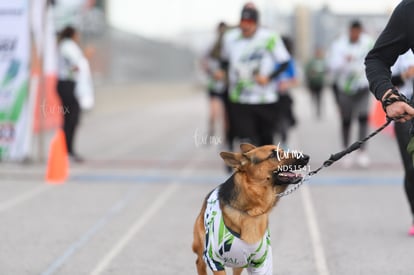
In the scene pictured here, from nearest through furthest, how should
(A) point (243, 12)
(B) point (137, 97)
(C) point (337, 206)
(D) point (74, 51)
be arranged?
(C) point (337, 206) < (A) point (243, 12) < (D) point (74, 51) < (B) point (137, 97)

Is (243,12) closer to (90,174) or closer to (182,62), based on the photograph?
(90,174)

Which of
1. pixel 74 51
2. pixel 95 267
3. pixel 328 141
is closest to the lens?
pixel 95 267

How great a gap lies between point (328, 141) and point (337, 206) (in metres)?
8.08

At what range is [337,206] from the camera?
9.50 metres

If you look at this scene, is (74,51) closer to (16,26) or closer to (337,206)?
(16,26)

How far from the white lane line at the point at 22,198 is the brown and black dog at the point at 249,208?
15.7 feet

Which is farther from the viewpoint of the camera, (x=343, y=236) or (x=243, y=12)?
(x=243, y=12)

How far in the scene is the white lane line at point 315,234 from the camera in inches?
263

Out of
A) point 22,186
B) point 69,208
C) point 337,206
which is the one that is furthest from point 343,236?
point 22,186

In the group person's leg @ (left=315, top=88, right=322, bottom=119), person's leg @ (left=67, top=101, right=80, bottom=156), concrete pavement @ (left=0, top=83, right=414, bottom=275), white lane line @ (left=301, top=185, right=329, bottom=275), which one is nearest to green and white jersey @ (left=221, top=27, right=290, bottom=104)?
concrete pavement @ (left=0, top=83, right=414, bottom=275)

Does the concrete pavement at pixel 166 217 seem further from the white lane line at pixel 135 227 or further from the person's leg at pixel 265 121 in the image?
the person's leg at pixel 265 121

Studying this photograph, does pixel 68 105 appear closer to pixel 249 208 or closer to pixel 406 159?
pixel 406 159

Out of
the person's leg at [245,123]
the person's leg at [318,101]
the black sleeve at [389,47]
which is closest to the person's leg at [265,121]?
the person's leg at [245,123]

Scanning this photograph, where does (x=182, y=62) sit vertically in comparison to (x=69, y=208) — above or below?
above
